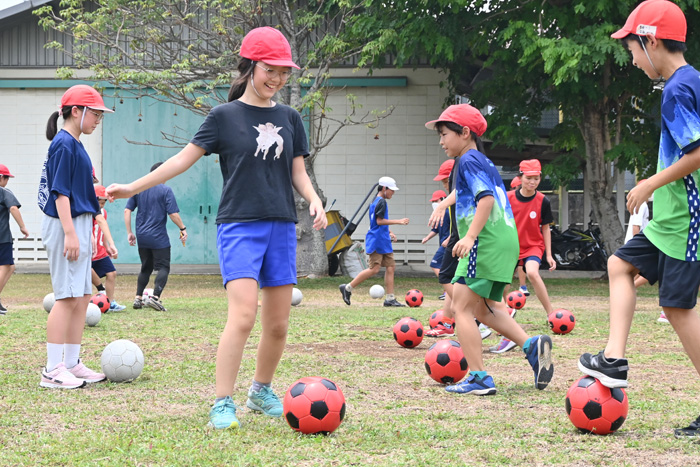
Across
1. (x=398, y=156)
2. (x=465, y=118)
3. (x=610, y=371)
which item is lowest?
(x=610, y=371)

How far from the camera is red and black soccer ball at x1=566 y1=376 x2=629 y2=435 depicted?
169 inches

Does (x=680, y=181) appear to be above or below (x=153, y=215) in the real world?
above

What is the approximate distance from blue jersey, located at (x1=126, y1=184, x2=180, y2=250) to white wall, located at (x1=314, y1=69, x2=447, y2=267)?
11227mm

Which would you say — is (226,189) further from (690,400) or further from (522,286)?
(522,286)

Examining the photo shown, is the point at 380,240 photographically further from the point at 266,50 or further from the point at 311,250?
the point at 266,50

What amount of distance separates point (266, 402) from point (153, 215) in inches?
307

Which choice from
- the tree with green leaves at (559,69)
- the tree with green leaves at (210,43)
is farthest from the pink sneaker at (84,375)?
the tree with green leaves at (210,43)

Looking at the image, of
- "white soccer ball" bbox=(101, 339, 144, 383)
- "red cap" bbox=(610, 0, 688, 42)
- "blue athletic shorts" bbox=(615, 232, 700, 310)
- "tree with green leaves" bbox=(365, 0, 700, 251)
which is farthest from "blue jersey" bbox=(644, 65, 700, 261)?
"tree with green leaves" bbox=(365, 0, 700, 251)

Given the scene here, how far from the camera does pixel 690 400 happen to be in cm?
539

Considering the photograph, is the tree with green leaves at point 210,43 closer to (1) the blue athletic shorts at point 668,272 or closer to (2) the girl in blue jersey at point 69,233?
(2) the girl in blue jersey at point 69,233

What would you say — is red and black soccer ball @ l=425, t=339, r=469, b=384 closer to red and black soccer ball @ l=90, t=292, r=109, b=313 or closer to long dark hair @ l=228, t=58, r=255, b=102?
long dark hair @ l=228, t=58, r=255, b=102

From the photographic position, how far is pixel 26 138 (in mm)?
24375

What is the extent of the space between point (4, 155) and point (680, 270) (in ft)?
77.4

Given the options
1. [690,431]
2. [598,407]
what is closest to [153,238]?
[598,407]
